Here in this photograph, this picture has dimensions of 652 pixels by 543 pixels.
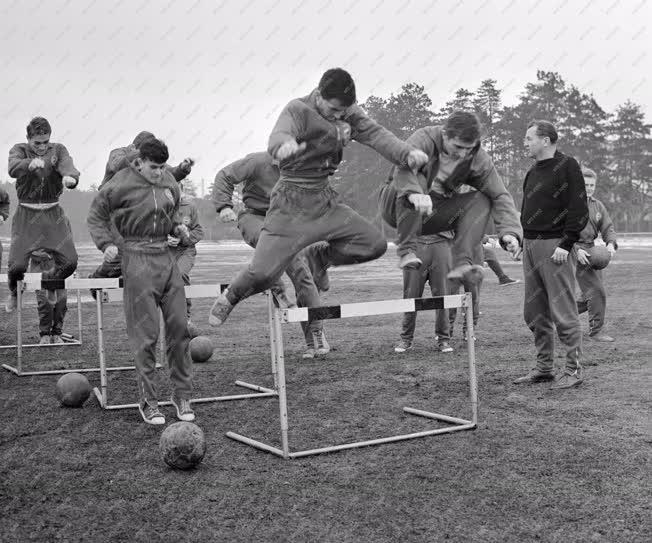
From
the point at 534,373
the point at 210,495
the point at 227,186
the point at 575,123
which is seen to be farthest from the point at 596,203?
the point at 575,123

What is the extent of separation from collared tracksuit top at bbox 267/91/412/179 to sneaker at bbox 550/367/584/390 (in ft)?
9.79

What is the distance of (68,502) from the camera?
4621 mm

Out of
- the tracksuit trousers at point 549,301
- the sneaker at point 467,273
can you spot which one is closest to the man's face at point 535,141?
the tracksuit trousers at point 549,301

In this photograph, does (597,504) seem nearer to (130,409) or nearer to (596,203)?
(130,409)

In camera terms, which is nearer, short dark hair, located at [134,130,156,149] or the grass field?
the grass field

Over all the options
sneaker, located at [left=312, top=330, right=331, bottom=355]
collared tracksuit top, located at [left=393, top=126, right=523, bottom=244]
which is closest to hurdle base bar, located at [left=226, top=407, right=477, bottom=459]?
collared tracksuit top, located at [left=393, top=126, right=523, bottom=244]

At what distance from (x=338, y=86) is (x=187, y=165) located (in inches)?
87.9

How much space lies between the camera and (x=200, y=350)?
9.62 m

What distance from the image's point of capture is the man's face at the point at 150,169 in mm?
6461

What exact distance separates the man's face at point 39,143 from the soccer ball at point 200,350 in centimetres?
301

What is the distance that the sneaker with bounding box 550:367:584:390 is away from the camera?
762 cm

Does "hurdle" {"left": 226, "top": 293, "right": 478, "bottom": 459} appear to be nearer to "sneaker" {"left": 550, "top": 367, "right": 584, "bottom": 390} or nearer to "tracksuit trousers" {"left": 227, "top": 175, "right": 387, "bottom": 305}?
"tracksuit trousers" {"left": 227, "top": 175, "right": 387, "bottom": 305}

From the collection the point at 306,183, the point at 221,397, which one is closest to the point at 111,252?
the point at 306,183

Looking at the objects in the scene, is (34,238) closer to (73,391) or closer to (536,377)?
(73,391)
